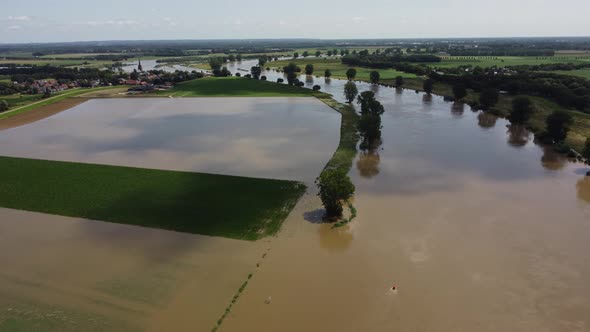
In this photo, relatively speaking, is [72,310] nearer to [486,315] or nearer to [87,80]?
[486,315]

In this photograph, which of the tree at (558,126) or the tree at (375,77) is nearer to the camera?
the tree at (558,126)

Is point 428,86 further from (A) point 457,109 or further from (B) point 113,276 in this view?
(B) point 113,276

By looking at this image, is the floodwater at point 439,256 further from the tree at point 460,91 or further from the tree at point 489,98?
the tree at point 460,91

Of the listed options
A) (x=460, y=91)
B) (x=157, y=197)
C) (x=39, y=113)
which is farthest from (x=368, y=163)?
(x=39, y=113)

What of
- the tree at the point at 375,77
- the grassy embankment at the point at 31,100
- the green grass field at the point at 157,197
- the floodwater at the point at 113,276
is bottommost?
the floodwater at the point at 113,276

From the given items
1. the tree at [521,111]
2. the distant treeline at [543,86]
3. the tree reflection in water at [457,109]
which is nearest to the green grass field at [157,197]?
the tree at [521,111]

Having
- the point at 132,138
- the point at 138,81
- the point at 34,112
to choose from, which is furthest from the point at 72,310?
the point at 138,81

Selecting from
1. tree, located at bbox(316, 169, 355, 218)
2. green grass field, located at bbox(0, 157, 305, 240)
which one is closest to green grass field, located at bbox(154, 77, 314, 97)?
A: green grass field, located at bbox(0, 157, 305, 240)
